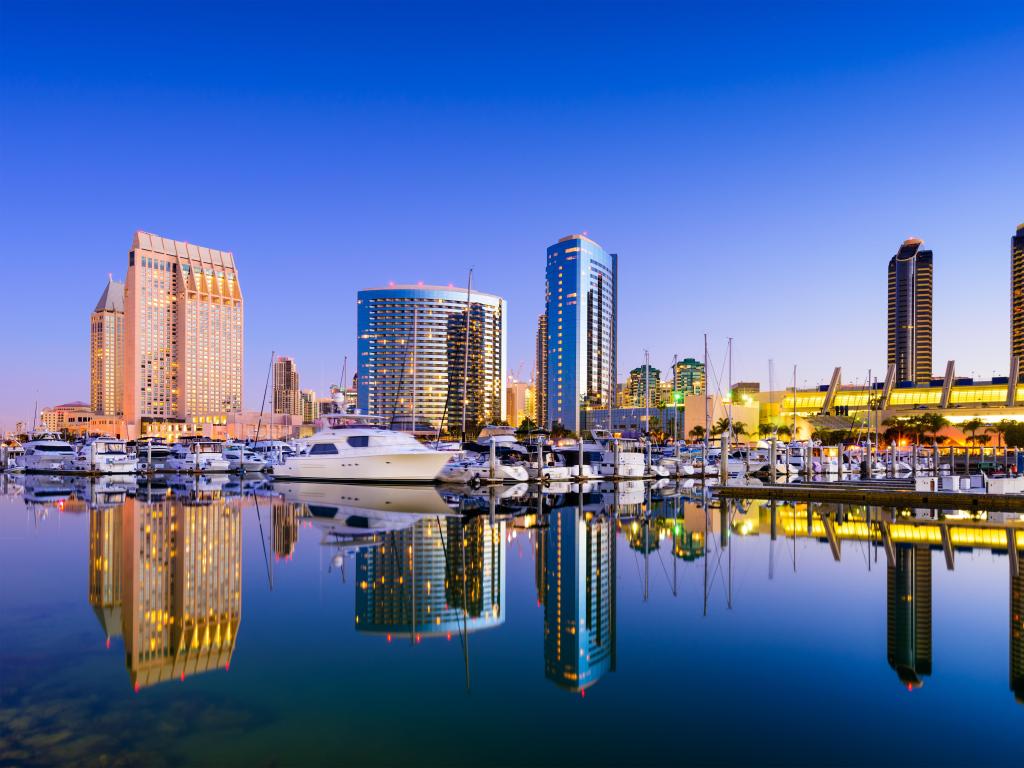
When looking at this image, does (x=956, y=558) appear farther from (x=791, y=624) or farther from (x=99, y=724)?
(x=99, y=724)

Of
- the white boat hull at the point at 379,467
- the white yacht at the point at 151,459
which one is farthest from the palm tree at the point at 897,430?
the white yacht at the point at 151,459

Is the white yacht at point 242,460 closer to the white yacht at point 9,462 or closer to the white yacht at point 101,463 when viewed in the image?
the white yacht at point 101,463

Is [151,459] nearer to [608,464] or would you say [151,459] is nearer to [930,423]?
[608,464]

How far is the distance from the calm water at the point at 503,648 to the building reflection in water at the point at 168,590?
0.31 ft

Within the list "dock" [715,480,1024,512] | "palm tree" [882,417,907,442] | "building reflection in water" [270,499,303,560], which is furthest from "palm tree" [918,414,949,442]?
"building reflection in water" [270,499,303,560]

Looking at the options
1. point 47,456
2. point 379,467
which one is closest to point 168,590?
point 379,467

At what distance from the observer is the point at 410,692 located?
436 inches

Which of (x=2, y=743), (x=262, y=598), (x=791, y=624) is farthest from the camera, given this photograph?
(x=262, y=598)

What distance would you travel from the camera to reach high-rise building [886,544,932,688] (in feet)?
41.1

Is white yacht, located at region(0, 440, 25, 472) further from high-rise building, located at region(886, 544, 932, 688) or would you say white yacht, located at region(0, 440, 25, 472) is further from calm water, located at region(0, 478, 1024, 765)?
high-rise building, located at region(886, 544, 932, 688)

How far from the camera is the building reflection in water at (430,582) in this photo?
1530 centimetres

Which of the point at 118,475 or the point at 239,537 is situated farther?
the point at 118,475

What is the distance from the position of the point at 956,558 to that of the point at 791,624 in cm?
1079

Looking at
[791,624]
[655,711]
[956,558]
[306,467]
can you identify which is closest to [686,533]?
[956,558]
